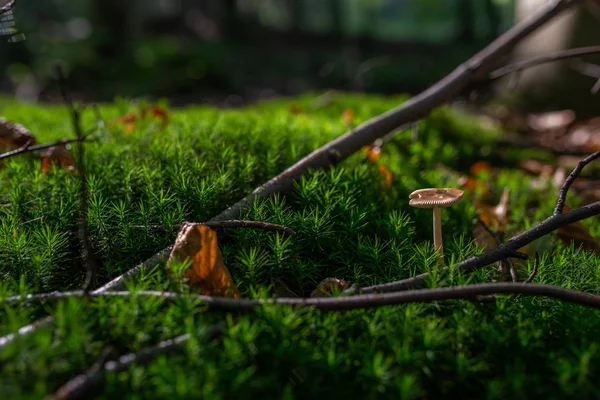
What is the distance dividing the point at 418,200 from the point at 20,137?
2.44 m

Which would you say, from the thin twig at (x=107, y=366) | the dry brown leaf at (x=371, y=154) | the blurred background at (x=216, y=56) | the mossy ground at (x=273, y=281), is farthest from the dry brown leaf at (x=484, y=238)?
the blurred background at (x=216, y=56)

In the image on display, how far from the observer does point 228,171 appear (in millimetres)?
2445

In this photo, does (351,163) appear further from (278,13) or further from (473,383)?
(278,13)

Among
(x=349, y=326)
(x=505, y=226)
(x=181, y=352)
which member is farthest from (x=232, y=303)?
(x=505, y=226)

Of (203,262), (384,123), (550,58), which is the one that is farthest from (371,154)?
(203,262)

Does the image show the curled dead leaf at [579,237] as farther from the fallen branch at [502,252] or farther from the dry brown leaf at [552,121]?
the dry brown leaf at [552,121]

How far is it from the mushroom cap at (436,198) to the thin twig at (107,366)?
0.88 m

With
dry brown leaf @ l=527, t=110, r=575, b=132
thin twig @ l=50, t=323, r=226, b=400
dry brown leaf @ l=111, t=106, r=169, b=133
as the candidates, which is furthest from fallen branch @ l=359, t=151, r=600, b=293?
dry brown leaf @ l=527, t=110, r=575, b=132

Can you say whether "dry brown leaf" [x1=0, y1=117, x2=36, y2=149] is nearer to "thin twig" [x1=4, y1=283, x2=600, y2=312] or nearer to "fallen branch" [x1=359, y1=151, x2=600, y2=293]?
"thin twig" [x1=4, y1=283, x2=600, y2=312]

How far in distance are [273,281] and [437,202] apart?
68 centimetres

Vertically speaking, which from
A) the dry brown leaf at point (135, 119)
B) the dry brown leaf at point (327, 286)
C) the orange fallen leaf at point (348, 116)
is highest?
the dry brown leaf at point (135, 119)

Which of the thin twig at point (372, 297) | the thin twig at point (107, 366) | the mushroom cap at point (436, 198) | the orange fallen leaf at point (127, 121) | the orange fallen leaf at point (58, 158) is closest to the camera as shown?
the thin twig at point (107, 366)

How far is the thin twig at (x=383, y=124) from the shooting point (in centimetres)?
222

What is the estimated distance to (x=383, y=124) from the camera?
2873mm
